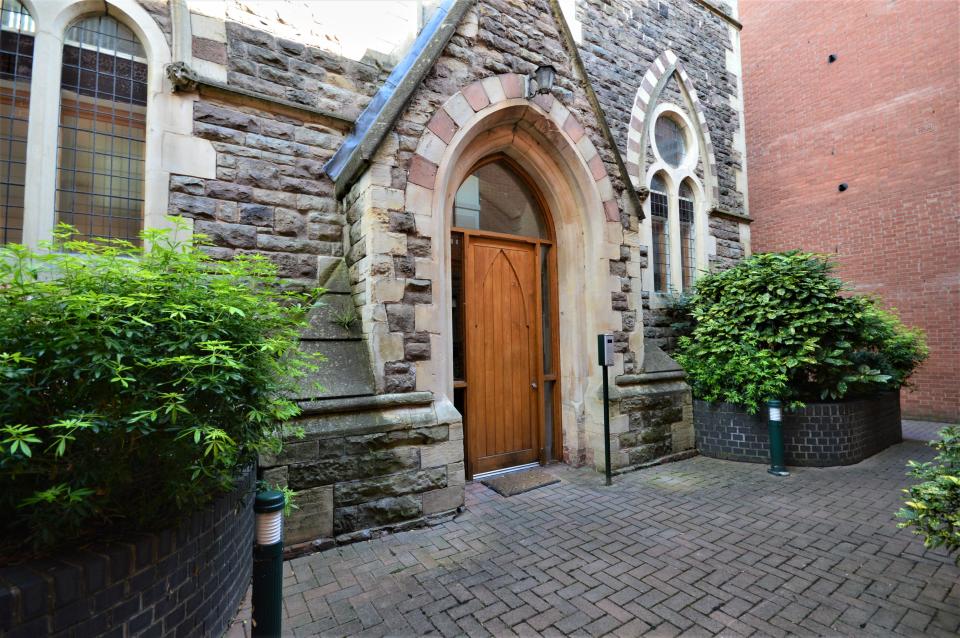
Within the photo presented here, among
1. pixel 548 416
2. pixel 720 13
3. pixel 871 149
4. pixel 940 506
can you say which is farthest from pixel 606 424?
pixel 871 149

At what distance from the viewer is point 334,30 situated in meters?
5.14

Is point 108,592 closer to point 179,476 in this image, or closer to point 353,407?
point 179,476

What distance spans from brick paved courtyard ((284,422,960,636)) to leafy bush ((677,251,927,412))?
1656 mm

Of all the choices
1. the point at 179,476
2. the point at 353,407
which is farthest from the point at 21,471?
the point at 353,407

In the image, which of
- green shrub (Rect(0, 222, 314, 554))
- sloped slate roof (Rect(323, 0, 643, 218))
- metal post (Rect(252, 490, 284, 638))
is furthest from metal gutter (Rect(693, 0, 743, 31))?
metal post (Rect(252, 490, 284, 638))

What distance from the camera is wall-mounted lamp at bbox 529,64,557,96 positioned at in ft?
16.1

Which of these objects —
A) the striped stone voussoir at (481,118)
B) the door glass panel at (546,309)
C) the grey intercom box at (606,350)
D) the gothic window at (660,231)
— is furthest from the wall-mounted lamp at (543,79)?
the gothic window at (660,231)

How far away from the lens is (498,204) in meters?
5.88

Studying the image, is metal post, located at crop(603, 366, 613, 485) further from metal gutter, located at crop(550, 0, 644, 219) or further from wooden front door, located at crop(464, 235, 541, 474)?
metal gutter, located at crop(550, 0, 644, 219)

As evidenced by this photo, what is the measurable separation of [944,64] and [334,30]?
1236 cm

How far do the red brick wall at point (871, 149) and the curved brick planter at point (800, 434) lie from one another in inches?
200

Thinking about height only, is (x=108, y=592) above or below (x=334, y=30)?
below

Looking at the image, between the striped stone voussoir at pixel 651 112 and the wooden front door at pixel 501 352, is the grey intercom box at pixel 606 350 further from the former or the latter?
the striped stone voussoir at pixel 651 112

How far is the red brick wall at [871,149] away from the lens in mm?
9188
